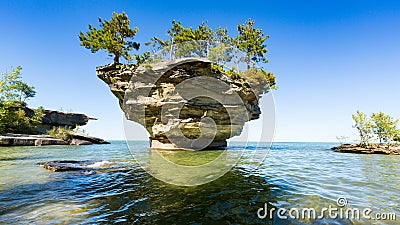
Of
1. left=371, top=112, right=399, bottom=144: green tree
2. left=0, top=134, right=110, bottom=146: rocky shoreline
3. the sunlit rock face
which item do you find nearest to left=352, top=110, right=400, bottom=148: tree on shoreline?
left=371, top=112, right=399, bottom=144: green tree

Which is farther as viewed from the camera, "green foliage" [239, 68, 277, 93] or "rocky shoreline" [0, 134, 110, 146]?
"rocky shoreline" [0, 134, 110, 146]

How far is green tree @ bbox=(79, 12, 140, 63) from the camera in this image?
933 inches

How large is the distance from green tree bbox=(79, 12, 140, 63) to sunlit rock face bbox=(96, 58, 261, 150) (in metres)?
2.18

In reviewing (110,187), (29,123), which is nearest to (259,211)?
(110,187)

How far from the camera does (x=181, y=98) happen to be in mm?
24594

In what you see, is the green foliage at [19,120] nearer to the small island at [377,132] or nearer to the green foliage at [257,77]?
the green foliage at [257,77]

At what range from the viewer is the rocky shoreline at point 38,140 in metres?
31.8

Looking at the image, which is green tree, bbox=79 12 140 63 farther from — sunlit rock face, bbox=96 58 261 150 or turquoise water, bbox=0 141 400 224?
turquoise water, bbox=0 141 400 224

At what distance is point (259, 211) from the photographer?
4473mm

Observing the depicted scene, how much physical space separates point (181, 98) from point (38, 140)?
28805mm

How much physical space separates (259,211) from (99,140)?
165 ft

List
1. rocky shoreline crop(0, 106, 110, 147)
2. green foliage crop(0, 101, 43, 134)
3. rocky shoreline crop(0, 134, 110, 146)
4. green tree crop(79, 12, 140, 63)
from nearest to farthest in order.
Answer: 1. green tree crop(79, 12, 140, 63)
2. rocky shoreline crop(0, 134, 110, 146)
3. rocky shoreline crop(0, 106, 110, 147)
4. green foliage crop(0, 101, 43, 134)

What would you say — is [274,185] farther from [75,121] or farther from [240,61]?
[75,121]

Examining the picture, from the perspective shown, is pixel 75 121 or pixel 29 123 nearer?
pixel 29 123
